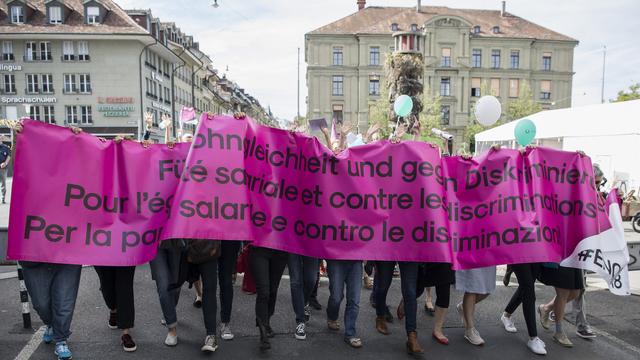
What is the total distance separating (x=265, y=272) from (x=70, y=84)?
41.0 metres

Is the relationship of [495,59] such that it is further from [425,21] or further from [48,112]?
[48,112]

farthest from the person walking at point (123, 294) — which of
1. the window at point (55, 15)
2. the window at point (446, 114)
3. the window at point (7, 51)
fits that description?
the window at point (446, 114)

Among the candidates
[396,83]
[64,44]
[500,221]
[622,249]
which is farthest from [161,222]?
[64,44]

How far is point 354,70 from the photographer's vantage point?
5897 cm

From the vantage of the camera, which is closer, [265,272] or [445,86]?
[265,272]

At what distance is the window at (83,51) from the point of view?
3903cm

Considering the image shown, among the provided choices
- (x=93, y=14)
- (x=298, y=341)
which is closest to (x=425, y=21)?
(x=93, y=14)

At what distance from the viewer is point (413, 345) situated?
15.7 ft

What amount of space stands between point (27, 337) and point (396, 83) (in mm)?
14498

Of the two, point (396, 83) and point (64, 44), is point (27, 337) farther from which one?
point (64, 44)

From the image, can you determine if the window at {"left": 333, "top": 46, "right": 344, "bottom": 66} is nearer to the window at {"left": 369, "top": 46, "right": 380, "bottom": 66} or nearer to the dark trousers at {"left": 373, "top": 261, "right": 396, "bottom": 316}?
the window at {"left": 369, "top": 46, "right": 380, "bottom": 66}

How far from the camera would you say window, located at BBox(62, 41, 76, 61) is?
128 feet

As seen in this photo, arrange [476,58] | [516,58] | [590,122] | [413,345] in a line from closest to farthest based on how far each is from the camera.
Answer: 1. [413,345]
2. [590,122]
3. [476,58]
4. [516,58]

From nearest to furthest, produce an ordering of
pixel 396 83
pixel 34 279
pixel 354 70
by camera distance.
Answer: pixel 34 279 < pixel 396 83 < pixel 354 70
